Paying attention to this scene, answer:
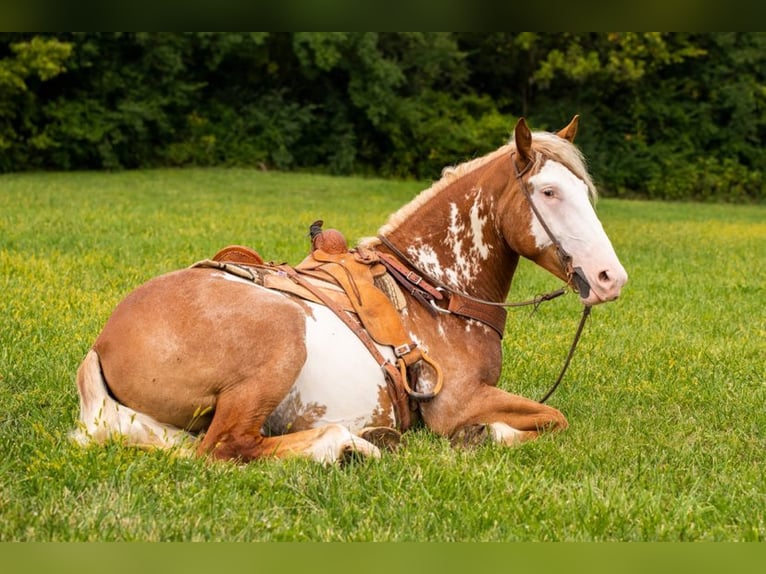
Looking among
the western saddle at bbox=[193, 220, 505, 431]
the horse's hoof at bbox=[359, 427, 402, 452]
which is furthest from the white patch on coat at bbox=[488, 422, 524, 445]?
the horse's hoof at bbox=[359, 427, 402, 452]

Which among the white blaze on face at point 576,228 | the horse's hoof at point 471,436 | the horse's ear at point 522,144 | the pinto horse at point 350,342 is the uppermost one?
the horse's ear at point 522,144

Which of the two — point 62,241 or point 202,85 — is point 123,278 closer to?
point 62,241

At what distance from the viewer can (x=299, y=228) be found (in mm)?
16219

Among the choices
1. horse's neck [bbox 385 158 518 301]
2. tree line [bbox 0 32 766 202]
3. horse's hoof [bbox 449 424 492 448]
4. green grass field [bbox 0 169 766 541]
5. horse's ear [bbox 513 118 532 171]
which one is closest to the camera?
green grass field [bbox 0 169 766 541]

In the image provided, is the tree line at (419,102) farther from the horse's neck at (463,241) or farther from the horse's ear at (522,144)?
the horse's ear at (522,144)

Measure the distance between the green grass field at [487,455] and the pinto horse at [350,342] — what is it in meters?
0.18

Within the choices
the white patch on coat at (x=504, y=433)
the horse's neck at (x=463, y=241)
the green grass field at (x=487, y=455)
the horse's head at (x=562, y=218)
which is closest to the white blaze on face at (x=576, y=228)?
the horse's head at (x=562, y=218)

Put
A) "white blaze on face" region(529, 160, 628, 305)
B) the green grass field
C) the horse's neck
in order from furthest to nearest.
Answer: the horse's neck < "white blaze on face" region(529, 160, 628, 305) < the green grass field

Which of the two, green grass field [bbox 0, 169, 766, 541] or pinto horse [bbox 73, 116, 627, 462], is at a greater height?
pinto horse [bbox 73, 116, 627, 462]

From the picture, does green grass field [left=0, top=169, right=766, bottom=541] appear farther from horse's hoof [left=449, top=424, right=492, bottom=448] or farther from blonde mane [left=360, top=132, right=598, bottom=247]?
blonde mane [left=360, top=132, right=598, bottom=247]

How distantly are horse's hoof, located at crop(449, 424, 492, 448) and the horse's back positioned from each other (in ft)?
3.30

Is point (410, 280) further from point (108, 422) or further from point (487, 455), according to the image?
point (108, 422)

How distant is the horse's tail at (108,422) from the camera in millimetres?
4055

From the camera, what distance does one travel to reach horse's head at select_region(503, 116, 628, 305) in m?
4.36
